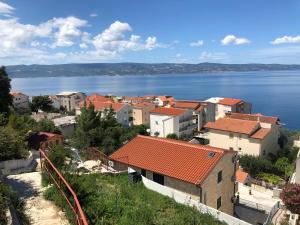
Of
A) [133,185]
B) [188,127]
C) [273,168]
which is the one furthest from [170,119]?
[133,185]

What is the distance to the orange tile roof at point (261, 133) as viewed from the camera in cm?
4839

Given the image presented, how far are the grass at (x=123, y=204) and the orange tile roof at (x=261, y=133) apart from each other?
119 feet

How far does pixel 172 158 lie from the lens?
19156 millimetres

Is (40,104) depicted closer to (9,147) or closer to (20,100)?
(20,100)

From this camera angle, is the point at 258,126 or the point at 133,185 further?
the point at 258,126

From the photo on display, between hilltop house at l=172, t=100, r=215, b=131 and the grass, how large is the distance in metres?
57.9

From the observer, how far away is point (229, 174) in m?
20.2

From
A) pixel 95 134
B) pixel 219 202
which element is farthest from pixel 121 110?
pixel 219 202

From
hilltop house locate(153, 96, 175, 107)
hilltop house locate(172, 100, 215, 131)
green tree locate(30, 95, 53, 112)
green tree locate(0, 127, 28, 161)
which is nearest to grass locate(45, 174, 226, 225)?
green tree locate(0, 127, 28, 161)

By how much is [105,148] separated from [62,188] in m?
25.5

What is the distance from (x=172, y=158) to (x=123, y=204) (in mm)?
7520

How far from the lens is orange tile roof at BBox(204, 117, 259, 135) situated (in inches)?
1945

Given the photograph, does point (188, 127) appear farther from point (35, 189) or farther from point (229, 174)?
point (35, 189)

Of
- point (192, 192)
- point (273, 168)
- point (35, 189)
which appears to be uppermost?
point (35, 189)
